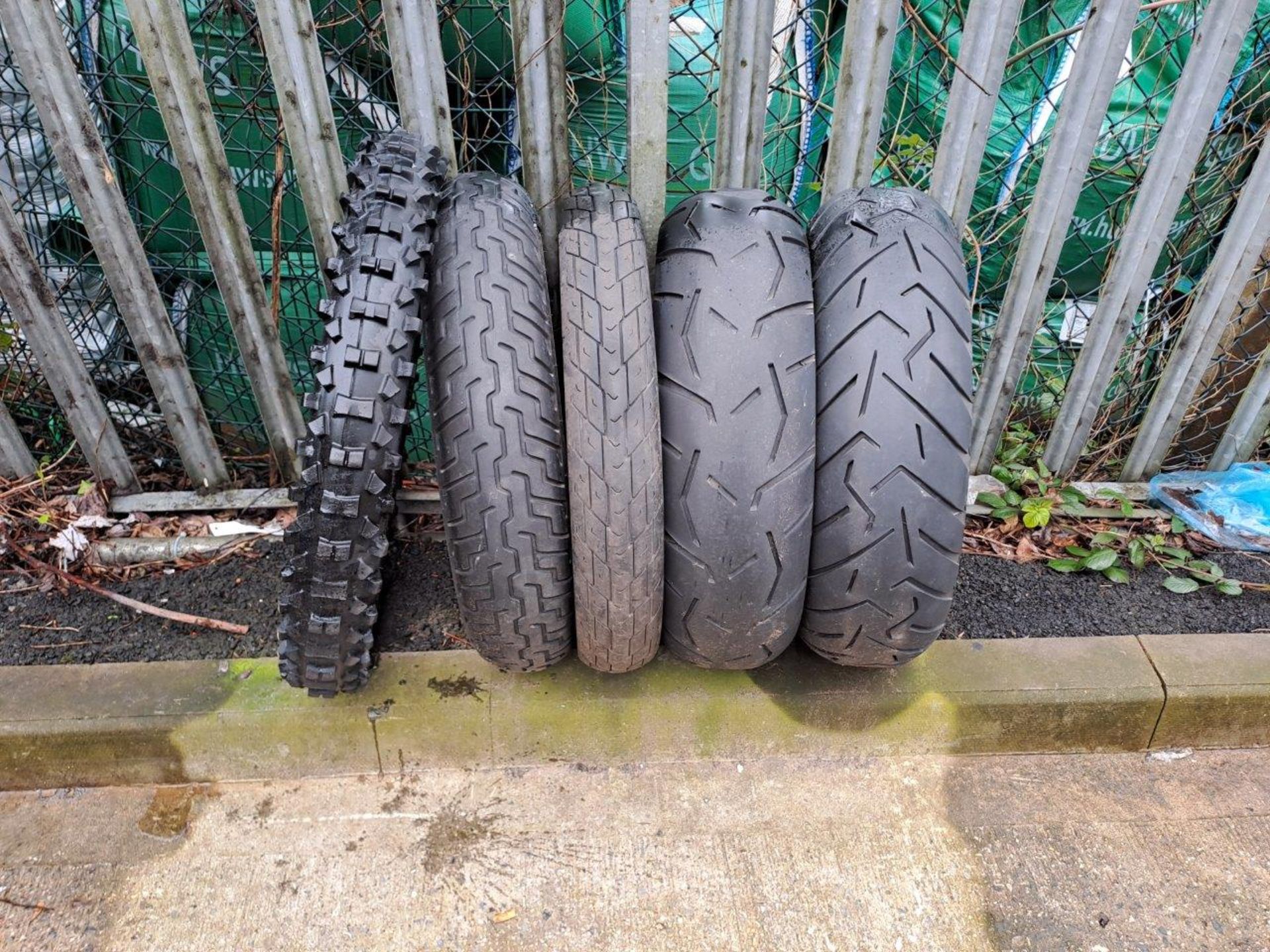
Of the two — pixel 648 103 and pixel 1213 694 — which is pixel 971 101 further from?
pixel 1213 694

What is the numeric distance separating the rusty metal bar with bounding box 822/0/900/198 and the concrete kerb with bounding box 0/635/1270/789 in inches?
54.5

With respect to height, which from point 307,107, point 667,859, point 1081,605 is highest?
point 307,107

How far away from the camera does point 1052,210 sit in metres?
2.29

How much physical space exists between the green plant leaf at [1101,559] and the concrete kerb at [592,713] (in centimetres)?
40

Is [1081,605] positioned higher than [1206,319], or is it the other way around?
[1206,319]

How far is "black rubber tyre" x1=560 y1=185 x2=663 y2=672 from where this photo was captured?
5.17 ft

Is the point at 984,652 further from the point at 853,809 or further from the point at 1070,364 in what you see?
the point at 1070,364

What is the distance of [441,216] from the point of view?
1715 millimetres

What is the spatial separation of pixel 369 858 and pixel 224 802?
1.40 feet

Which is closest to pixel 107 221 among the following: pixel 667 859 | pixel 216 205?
pixel 216 205

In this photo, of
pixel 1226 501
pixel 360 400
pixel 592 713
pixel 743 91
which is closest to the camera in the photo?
pixel 360 400

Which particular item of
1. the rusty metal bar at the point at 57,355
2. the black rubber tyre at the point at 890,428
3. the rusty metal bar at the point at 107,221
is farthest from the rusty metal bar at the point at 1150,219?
the rusty metal bar at the point at 57,355

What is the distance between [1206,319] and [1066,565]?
98 cm

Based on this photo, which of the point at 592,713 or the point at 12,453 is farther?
the point at 12,453
